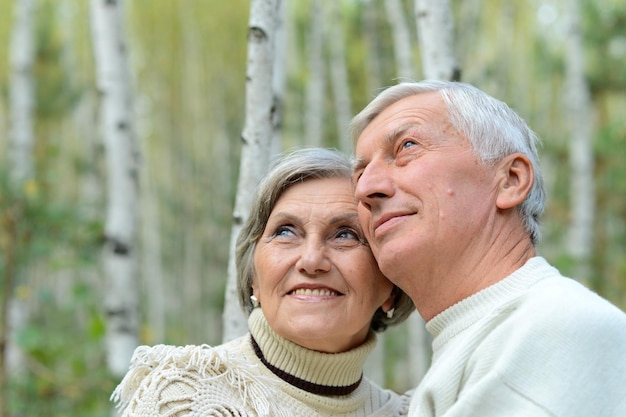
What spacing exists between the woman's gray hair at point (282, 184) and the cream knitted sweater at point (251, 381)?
0.49 feet

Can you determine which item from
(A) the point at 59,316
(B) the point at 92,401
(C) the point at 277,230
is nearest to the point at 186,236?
(A) the point at 59,316

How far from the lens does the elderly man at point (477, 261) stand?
1.47 metres

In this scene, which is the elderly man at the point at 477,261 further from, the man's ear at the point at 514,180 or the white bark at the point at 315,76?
the white bark at the point at 315,76

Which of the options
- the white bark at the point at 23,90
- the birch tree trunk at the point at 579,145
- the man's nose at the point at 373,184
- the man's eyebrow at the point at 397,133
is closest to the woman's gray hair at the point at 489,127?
the man's eyebrow at the point at 397,133

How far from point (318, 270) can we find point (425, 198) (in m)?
0.37

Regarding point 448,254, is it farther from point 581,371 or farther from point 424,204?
point 581,371

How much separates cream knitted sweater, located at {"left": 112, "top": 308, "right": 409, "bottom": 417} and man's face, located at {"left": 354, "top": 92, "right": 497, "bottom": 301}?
364 mm

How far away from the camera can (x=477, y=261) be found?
1815 mm

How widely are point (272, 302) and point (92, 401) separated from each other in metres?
2.91

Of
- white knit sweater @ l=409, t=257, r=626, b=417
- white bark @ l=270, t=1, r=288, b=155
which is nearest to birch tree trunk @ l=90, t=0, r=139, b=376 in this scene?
white bark @ l=270, t=1, r=288, b=155

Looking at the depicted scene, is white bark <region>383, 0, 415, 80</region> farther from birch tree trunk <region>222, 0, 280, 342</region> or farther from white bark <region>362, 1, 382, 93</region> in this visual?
birch tree trunk <region>222, 0, 280, 342</region>

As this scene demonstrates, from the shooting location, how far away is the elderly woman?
73.7 inches

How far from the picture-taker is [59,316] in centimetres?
1461

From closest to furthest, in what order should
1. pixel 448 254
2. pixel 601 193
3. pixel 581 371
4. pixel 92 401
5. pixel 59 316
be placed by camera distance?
1. pixel 581 371
2. pixel 448 254
3. pixel 92 401
4. pixel 601 193
5. pixel 59 316
